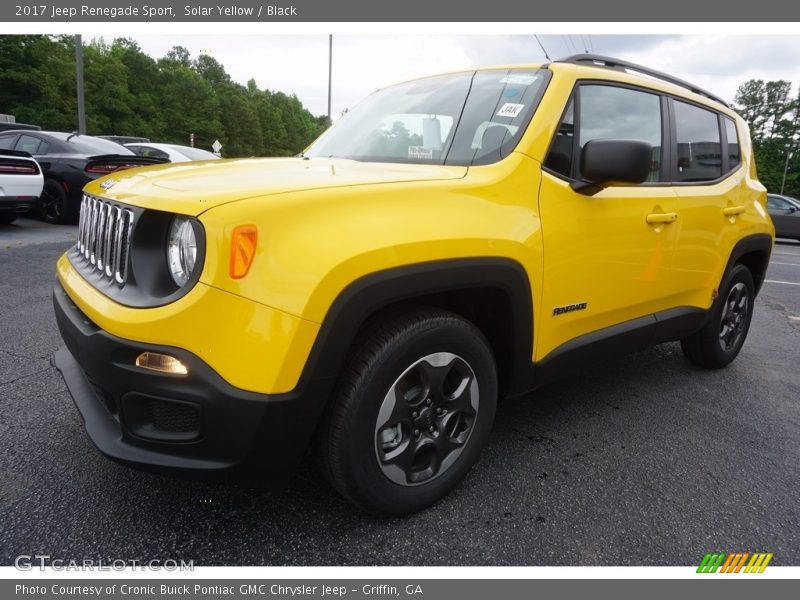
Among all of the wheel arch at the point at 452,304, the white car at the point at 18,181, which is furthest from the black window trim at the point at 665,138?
the white car at the point at 18,181

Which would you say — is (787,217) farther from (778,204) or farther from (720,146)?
(720,146)

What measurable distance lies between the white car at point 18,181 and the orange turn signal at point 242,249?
298 inches

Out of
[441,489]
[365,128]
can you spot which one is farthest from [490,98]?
[441,489]

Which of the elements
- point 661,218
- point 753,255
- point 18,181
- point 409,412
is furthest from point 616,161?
point 18,181

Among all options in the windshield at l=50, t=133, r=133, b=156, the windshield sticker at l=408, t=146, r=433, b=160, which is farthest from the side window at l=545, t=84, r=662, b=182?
the windshield at l=50, t=133, r=133, b=156

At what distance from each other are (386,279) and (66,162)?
27.9 feet

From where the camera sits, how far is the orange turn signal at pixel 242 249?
150 cm

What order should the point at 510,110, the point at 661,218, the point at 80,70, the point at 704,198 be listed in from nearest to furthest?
the point at 510,110, the point at 661,218, the point at 704,198, the point at 80,70

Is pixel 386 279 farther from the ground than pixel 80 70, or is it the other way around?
pixel 80 70

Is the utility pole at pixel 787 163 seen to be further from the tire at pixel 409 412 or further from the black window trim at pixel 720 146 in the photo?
the tire at pixel 409 412

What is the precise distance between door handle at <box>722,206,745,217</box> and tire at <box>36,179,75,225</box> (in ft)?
29.4

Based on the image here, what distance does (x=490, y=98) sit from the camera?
7.87 feet

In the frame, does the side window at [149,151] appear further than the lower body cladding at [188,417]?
Yes

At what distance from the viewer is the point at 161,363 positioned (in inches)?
61.1
